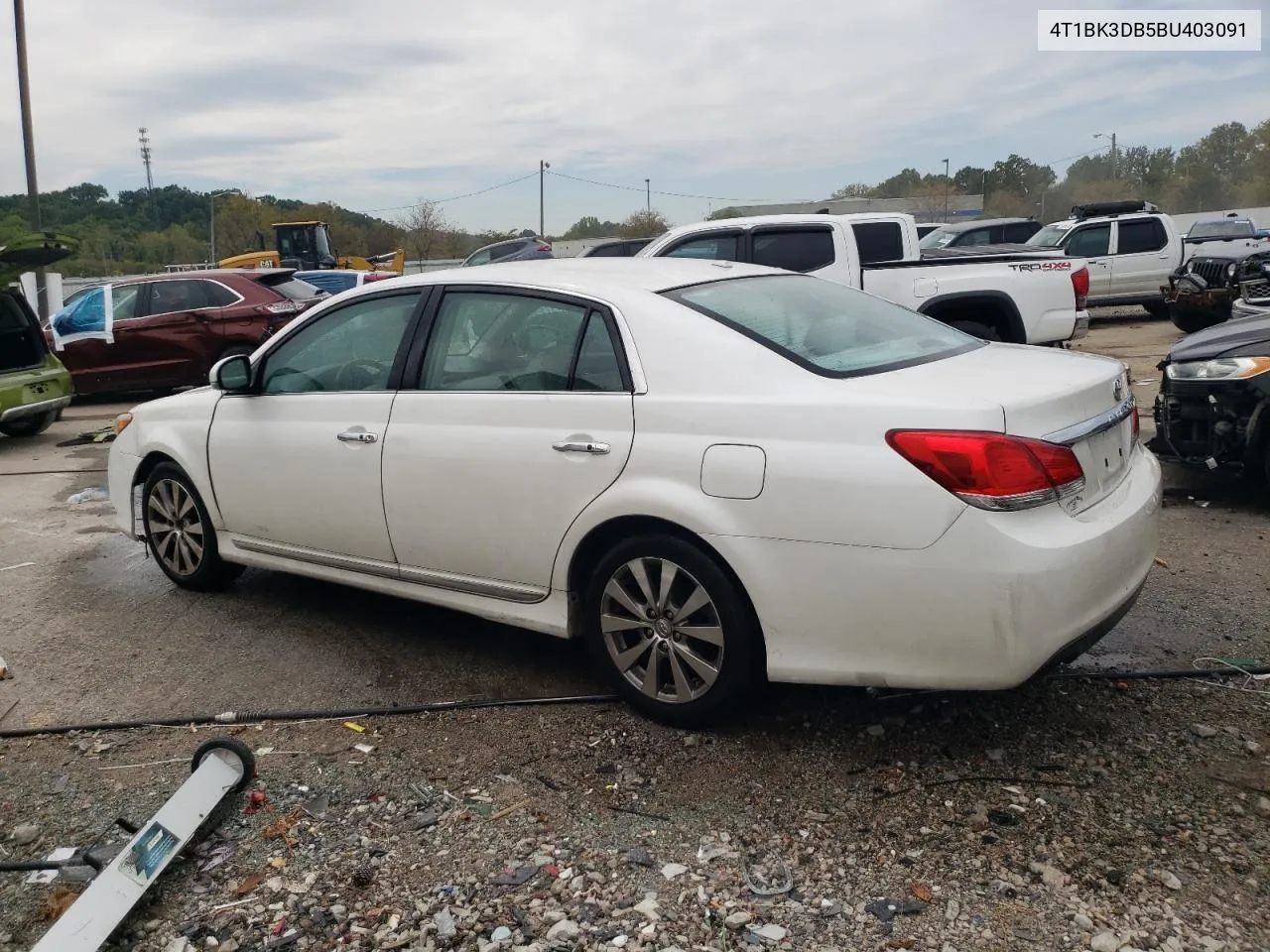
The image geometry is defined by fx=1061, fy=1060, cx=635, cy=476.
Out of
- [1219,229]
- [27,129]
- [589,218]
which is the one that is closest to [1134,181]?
[589,218]

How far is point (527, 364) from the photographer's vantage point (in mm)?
3943

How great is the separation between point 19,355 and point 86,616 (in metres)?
6.83

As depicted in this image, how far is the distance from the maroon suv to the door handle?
1054 centimetres

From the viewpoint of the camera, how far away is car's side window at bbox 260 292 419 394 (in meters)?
4.41

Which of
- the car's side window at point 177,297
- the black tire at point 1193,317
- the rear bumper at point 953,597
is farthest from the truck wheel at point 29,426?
the black tire at point 1193,317

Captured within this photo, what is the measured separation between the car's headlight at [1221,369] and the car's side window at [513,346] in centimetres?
401

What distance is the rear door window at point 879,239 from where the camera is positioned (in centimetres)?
1116

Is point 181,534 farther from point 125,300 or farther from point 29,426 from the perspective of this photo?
point 125,300

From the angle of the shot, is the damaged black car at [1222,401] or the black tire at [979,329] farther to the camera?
the black tire at [979,329]

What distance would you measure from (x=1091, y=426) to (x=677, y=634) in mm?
1455

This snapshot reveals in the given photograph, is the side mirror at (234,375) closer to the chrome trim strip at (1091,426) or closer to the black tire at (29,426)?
the chrome trim strip at (1091,426)

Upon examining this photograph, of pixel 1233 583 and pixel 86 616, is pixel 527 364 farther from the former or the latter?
pixel 1233 583

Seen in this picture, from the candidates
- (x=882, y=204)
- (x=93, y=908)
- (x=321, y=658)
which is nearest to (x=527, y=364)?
(x=321, y=658)

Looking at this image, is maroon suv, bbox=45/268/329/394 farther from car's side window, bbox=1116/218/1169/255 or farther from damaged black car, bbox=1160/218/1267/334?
car's side window, bbox=1116/218/1169/255
